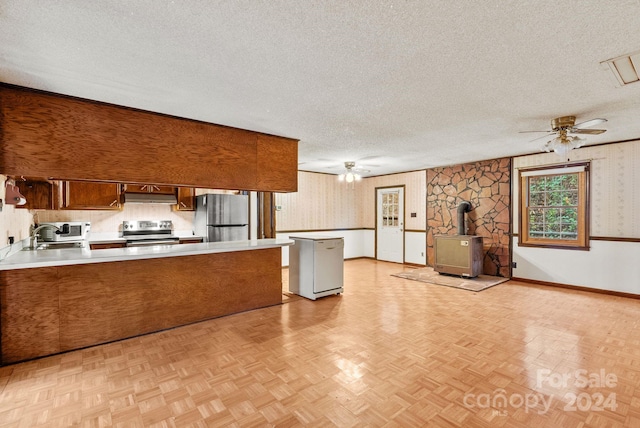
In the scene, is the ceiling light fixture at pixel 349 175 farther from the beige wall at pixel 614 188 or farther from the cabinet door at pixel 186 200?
the beige wall at pixel 614 188

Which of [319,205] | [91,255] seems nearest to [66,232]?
[91,255]

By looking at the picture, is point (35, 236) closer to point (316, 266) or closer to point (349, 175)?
point (316, 266)

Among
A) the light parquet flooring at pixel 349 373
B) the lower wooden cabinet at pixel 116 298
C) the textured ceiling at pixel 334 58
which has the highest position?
the textured ceiling at pixel 334 58

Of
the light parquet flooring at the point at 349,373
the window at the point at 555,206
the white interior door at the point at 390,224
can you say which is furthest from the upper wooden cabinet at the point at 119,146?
the window at the point at 555,206

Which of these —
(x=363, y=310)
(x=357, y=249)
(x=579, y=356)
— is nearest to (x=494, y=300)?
(x=579, y=356)

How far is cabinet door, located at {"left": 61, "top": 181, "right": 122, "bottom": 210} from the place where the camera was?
4.75 m

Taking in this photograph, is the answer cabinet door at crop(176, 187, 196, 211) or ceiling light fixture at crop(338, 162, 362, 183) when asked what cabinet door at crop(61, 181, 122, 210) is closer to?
cabinet door at crop(176, 187, 196, 211)

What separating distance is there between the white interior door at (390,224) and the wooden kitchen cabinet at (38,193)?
22.0ft

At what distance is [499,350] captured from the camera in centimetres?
280

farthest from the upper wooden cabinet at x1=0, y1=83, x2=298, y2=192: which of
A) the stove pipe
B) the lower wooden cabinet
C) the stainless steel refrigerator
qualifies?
the stove pipe

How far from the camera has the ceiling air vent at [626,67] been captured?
2090 millimetres

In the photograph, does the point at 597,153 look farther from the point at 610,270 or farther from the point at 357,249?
the point at 357,249

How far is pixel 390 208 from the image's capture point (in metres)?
8.04

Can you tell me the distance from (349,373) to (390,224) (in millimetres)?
5946
